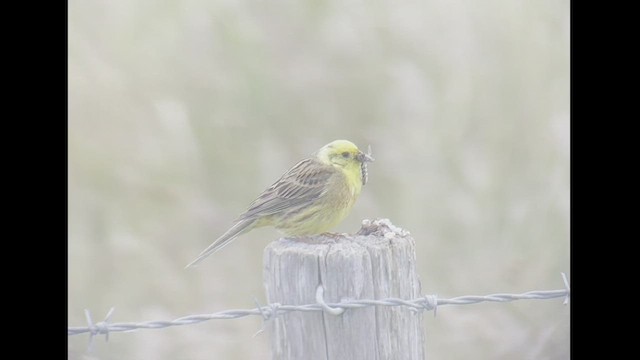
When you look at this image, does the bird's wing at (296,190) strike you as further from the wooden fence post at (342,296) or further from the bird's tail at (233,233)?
the wooden fence post at (342,296)

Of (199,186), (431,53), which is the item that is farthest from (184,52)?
(431,53)

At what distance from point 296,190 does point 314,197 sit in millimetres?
68

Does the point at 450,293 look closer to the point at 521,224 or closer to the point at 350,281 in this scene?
the point at 521,224

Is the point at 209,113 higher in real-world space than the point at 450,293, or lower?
higher

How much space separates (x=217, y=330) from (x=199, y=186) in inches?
26.9

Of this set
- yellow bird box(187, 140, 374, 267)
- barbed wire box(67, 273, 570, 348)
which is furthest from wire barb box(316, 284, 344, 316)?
yellow bird box(187, 140, 374, 267)

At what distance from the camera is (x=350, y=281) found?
2533mm

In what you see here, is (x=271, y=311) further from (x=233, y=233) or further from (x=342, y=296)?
(x=233, y=233)

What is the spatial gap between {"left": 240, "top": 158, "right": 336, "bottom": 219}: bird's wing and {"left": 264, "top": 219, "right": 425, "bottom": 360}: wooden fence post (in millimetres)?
880

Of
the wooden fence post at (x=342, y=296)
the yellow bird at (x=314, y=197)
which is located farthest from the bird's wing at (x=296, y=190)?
the wooden fence post at (x=342, y=296)

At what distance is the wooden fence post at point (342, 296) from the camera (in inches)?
99.9

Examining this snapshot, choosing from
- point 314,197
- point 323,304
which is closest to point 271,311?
point 323,304

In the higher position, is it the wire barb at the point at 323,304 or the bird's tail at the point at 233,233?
the bird's tail at the point at 233,233

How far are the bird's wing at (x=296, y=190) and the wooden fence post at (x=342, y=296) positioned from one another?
34.7 inches
